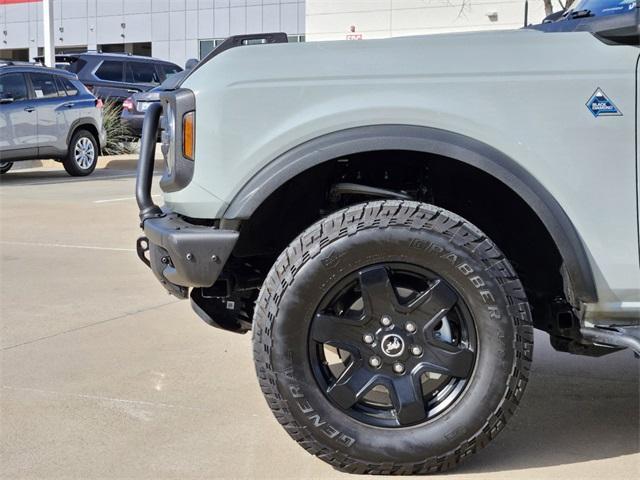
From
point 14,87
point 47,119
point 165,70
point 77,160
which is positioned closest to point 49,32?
point 165,70

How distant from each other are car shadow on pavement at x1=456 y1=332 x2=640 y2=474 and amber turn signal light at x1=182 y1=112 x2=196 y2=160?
156 centimetres

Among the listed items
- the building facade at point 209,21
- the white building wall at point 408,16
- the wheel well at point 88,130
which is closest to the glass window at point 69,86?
the wheel well at point 88,130

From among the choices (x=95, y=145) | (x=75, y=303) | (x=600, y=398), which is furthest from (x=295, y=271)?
(x=95, y=145)

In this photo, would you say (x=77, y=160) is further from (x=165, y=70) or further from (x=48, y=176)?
(x=165, y=70)

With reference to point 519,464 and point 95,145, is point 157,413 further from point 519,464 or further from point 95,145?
point 95,145

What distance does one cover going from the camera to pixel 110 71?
20047 mm

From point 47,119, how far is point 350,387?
11.9 metres

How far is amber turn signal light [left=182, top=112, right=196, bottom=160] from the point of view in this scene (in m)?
3.23

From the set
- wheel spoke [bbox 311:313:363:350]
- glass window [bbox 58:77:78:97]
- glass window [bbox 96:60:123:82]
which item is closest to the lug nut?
wheel spoke [bbox 311:313:363:350]

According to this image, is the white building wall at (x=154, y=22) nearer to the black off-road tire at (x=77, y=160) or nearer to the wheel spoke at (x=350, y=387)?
the black off-road tire at (x=77, y=160)

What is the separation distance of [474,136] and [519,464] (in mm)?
1260

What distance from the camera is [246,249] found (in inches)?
139

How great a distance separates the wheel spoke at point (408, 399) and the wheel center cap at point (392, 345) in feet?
0.31

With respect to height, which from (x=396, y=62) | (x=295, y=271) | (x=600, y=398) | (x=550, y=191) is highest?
(x=396, y=62)
